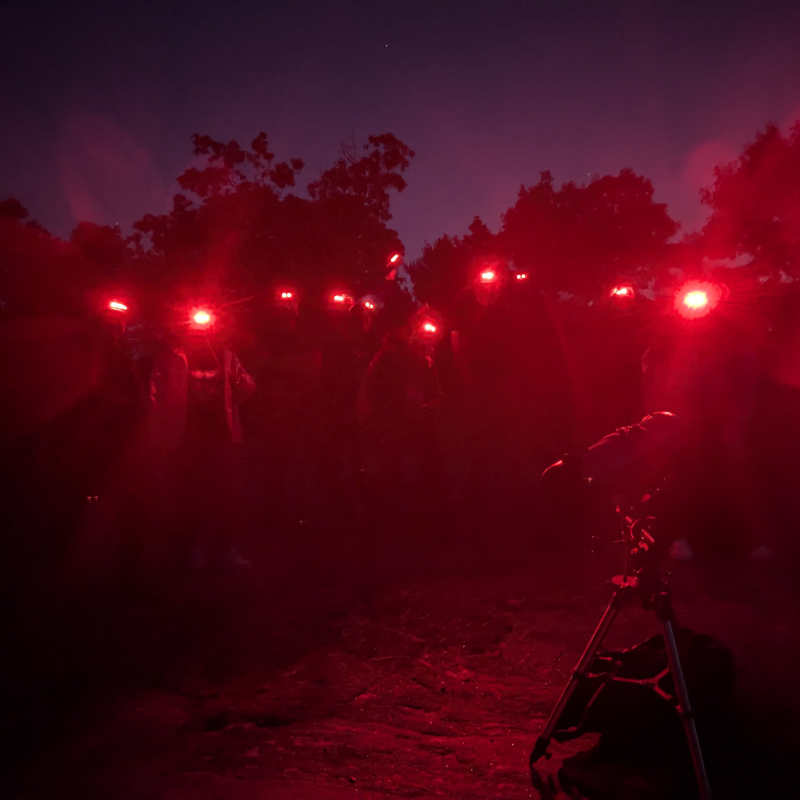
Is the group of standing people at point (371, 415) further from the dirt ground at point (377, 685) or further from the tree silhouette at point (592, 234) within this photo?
the tree silhouette at point (592, 234)

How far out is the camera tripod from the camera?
6.59 feet

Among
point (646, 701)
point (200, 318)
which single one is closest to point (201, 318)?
point (200, 318)

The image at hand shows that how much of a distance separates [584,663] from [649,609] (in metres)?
0.55

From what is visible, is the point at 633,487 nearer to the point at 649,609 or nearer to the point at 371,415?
the point at 649,609

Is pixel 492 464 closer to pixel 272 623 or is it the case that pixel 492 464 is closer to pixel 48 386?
pixel 272 623

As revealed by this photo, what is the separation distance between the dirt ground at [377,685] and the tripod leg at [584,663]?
10.4 inches

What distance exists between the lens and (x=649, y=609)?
2076 millimetres

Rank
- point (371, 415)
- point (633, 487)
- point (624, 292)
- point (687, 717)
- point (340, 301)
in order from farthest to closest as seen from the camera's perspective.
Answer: point (340, 301), point (624, 292), point (371, 415), point (633, 487), point (687, 717)

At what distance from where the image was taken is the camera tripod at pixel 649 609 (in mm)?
2010

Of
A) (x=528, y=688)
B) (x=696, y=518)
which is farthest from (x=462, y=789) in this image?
(x=696, y=518)

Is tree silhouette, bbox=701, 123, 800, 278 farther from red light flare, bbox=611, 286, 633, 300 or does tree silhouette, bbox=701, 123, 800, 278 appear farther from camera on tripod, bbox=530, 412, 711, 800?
camera on tripod, bbox=530, 412, 711, 800

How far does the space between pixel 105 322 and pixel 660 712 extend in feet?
22.7

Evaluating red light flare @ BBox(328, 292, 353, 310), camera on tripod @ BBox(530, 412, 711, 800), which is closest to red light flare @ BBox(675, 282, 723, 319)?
camera on tripod @ BBox(530, 412, 711, 800)

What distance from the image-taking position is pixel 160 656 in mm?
4039
